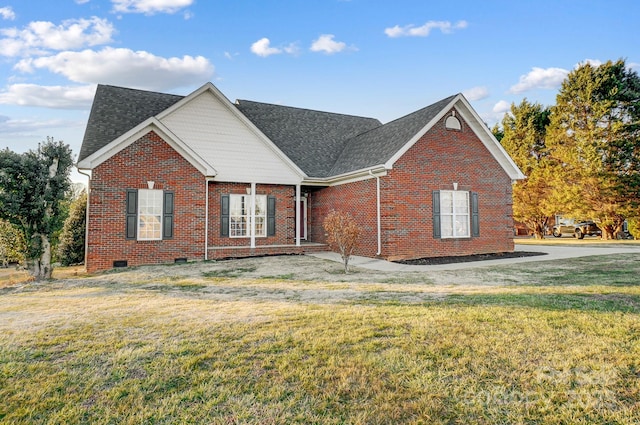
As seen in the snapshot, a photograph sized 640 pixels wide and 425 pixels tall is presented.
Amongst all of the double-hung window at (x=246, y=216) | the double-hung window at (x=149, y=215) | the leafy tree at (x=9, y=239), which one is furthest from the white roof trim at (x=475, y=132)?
the leafy tree at (x=9, y=239)

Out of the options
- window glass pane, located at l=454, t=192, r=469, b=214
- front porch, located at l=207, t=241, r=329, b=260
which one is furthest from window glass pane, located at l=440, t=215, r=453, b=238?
front porch, located at l=207, t=241, r=329, b=260

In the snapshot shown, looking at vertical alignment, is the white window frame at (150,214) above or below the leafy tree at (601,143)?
below

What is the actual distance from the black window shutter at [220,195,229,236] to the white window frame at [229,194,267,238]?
0.52ft

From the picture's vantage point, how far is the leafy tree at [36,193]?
10.7 m

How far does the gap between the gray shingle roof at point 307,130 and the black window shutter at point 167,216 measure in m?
6.22

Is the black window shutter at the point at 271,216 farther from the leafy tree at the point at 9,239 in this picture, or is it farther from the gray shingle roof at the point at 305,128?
the leafy tree at the point at 9,239

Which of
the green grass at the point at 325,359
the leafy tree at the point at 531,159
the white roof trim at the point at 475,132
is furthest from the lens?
the leafy tree at the point at 531,159

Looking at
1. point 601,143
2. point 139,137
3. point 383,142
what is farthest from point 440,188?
point 601,143

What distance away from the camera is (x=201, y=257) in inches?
538

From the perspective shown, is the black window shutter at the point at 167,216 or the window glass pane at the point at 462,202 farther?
the window glass pane at the point at 462,202

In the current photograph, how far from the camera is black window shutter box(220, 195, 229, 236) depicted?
49.4 ft

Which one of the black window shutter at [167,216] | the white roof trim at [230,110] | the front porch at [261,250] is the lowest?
the front porch at [261,250]

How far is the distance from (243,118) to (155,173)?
433 centimetres

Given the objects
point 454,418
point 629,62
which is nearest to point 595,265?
point 454,418
